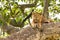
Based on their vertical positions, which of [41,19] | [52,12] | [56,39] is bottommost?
[52,12]

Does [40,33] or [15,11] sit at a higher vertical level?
[40,33]

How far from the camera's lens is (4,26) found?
3.21 m

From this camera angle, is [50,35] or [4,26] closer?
[50,35]

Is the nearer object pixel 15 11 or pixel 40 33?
pixel 40 33

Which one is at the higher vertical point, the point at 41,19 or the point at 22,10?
the point at 41,19

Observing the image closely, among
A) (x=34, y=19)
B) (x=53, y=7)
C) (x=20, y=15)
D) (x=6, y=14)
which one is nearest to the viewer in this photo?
(x=34, y=19)

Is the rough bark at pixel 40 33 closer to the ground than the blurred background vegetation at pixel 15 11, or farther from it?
farther from it

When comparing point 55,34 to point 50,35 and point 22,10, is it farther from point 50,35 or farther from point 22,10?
point 22,10

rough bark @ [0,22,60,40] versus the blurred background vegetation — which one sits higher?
rough bark @ [0,22,60,40]

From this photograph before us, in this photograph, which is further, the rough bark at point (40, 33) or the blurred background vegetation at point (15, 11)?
the blurred background vegetation at point (15, 11)

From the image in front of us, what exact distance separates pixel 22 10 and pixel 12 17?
1.60 feet

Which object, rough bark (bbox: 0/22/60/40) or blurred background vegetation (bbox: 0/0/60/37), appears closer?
rough bark (bbox: 0/22/60/40)

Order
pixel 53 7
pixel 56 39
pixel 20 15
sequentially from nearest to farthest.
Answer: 1. pixel 56 39
2. pixel 20 15
3. pixel 53 7

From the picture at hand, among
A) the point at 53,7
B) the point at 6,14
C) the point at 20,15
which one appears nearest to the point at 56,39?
the point at 6,14
